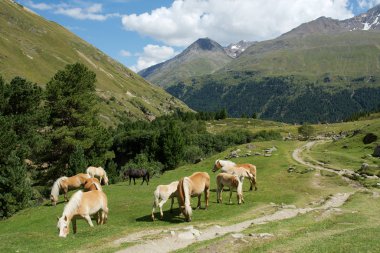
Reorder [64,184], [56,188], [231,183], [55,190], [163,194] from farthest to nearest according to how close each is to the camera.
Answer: [64,184], [56,188], [55,190], [231,183], [163,194]

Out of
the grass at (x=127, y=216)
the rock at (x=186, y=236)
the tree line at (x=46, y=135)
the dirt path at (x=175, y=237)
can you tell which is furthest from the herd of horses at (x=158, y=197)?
the tree line at (x=46, y=135)

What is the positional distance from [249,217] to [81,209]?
41.0ft

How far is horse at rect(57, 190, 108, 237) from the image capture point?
22.8 metres

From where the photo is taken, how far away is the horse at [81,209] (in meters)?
22.8

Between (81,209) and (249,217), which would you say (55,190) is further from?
(249,217)

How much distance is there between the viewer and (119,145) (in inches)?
5074

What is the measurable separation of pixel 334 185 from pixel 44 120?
4557 cm

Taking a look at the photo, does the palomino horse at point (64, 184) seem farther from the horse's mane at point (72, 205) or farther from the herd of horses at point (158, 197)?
the horse's mane at point (72, 205)

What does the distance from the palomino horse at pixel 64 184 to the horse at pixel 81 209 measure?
44.9ft

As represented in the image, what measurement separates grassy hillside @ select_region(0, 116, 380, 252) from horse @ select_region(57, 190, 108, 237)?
2.56 ft

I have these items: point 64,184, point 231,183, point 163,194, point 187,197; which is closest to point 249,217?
point 231,183

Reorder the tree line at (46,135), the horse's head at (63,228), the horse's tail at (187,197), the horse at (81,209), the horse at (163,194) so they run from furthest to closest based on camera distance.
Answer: the tree line at (46,135) < the horse at (163,194) < the horse's tail at (187,197) < the horse at (81,209) < the horse's head at (63,228)

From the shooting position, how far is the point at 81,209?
2408 centimetres

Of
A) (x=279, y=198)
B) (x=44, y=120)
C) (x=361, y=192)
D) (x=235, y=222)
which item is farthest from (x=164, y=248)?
(x=44, y=120)
